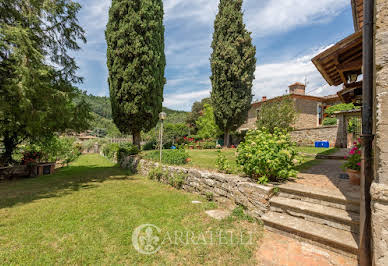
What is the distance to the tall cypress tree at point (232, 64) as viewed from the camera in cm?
1343

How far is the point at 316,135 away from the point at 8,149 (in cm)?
1949

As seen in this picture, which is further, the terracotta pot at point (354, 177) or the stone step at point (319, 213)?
the terracotta pot at point (354, 177)

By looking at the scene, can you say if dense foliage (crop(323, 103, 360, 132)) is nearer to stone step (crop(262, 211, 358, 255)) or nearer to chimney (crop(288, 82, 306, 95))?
chimney (crop(288, 82, 306, 95))

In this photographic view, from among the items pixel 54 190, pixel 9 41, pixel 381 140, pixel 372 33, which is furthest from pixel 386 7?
pixel 9 41

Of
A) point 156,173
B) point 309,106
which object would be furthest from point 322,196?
point 309,106

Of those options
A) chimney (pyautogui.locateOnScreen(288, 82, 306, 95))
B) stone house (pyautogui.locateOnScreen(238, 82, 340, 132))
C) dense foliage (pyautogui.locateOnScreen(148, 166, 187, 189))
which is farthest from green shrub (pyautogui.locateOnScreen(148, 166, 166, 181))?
chimney (pyautogui.locateOnScreen(288, 82, 306, 95))

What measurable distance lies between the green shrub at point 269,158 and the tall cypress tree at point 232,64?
32.3 feet

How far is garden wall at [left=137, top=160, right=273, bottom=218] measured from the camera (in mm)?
3391

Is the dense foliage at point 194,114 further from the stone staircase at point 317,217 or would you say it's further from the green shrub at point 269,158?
the stone staircase at point 317,217

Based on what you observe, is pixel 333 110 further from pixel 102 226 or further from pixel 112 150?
pixel 102 226

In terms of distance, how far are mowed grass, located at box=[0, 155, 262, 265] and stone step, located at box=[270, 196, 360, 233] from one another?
0.60 metres

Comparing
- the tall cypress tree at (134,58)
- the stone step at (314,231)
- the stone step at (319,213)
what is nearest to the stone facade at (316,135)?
the stone step at (319,213)

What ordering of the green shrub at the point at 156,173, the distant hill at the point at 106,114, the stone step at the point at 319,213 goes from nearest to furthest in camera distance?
the stone step at the point at 319,213 < the green shrub at the point at 156,173 < the distant hill at the point at 106,114

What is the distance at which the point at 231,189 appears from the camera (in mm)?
3938
